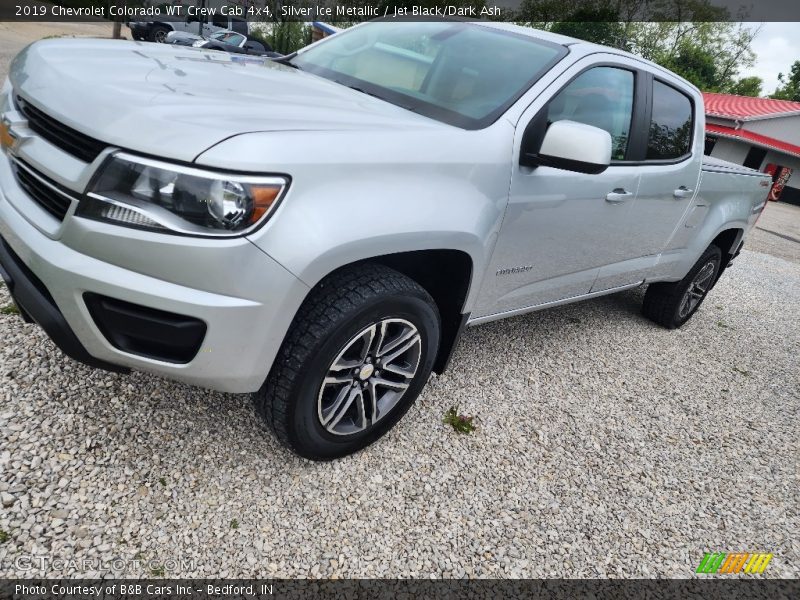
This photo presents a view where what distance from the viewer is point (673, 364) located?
394 cm

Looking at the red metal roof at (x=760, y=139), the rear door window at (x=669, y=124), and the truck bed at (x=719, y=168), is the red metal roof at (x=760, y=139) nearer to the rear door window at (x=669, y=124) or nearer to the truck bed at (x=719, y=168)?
the truck bed at (x=719, y=168)

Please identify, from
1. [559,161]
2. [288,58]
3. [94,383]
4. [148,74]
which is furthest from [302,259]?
[288,58]

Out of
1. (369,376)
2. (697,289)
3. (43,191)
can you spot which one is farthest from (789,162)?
(43,191)

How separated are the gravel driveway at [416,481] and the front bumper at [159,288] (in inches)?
20.0

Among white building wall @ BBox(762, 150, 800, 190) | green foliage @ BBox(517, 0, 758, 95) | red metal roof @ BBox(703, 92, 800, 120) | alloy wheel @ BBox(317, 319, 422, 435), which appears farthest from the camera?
green foliage @ BBox(517, 0, 758, 95)

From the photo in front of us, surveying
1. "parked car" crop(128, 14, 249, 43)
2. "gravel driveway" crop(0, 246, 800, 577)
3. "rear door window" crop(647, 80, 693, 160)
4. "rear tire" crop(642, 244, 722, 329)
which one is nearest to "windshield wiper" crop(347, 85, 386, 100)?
"gravel driveway" crop(0, 246, 800, 577)

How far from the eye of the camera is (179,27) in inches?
762

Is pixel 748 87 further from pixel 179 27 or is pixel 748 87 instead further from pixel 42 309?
pixel 42 309

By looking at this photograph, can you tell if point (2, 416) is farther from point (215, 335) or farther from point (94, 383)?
point (215, 335)

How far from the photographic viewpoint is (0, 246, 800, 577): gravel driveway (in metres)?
1.81

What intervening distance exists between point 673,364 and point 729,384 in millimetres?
390

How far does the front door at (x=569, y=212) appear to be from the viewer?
2.37 meters

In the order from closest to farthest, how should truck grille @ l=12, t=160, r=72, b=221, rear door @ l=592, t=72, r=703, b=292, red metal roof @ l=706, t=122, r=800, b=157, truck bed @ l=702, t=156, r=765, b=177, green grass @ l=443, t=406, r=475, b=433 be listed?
truck grille @ l=12, t=160, r=72, b=221, green grass @ l=443, t=406, r=475, b=433, rear door @ l=592, t=72, r=703, b=292, truck bed @ l=702, t=156, r=765, b=177, red metal roof @ l=706, t=122, r=800, b=157

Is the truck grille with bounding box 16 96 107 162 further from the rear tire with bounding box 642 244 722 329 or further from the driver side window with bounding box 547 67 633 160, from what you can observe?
the rear tire with bounding box 642 244 722 329
